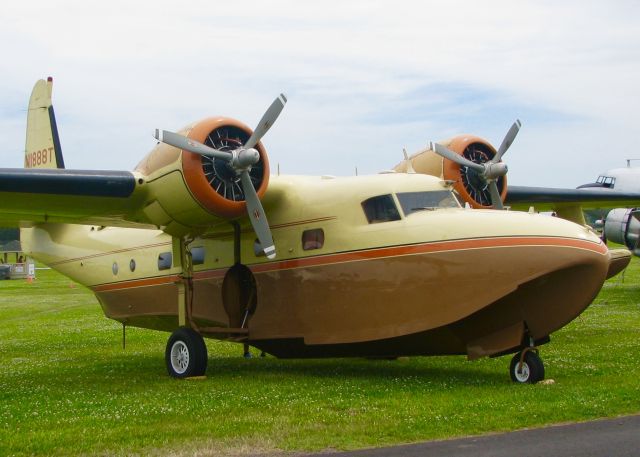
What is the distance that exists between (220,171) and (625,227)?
72.2 ft

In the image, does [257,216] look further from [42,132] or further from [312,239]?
[42,132]

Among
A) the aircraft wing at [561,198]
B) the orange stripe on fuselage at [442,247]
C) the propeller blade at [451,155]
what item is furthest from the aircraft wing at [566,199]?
the orange stripe on fuselage at [442,247]

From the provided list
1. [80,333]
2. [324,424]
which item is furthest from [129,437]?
[80,333]

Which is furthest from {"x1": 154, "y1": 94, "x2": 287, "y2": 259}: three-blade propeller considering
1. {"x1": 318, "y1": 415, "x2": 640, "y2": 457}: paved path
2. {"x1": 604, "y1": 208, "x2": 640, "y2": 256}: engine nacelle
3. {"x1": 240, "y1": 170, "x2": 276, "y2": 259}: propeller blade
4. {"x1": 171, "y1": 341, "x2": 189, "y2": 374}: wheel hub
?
{"x1": 604, "y1": 208, "x2": 640, "y2": 256}: engine nacelle

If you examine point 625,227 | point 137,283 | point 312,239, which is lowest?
point 137,283

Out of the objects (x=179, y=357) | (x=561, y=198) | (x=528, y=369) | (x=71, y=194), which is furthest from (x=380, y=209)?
(x=561, y=198)

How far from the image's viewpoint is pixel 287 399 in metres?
10.5

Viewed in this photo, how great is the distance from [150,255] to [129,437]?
25.6 feet

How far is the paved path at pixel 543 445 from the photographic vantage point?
7.20 m

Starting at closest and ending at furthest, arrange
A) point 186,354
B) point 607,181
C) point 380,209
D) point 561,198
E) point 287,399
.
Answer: point 287,399
point 380,209
point 186,354
point 561,198
point 607,181

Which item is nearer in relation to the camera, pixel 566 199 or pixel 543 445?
pixel 543 445

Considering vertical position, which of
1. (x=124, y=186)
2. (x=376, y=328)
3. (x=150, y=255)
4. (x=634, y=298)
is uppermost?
(x=124, y=186)

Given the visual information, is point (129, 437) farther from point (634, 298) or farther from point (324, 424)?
point (634, 298)

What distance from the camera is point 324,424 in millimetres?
8711
